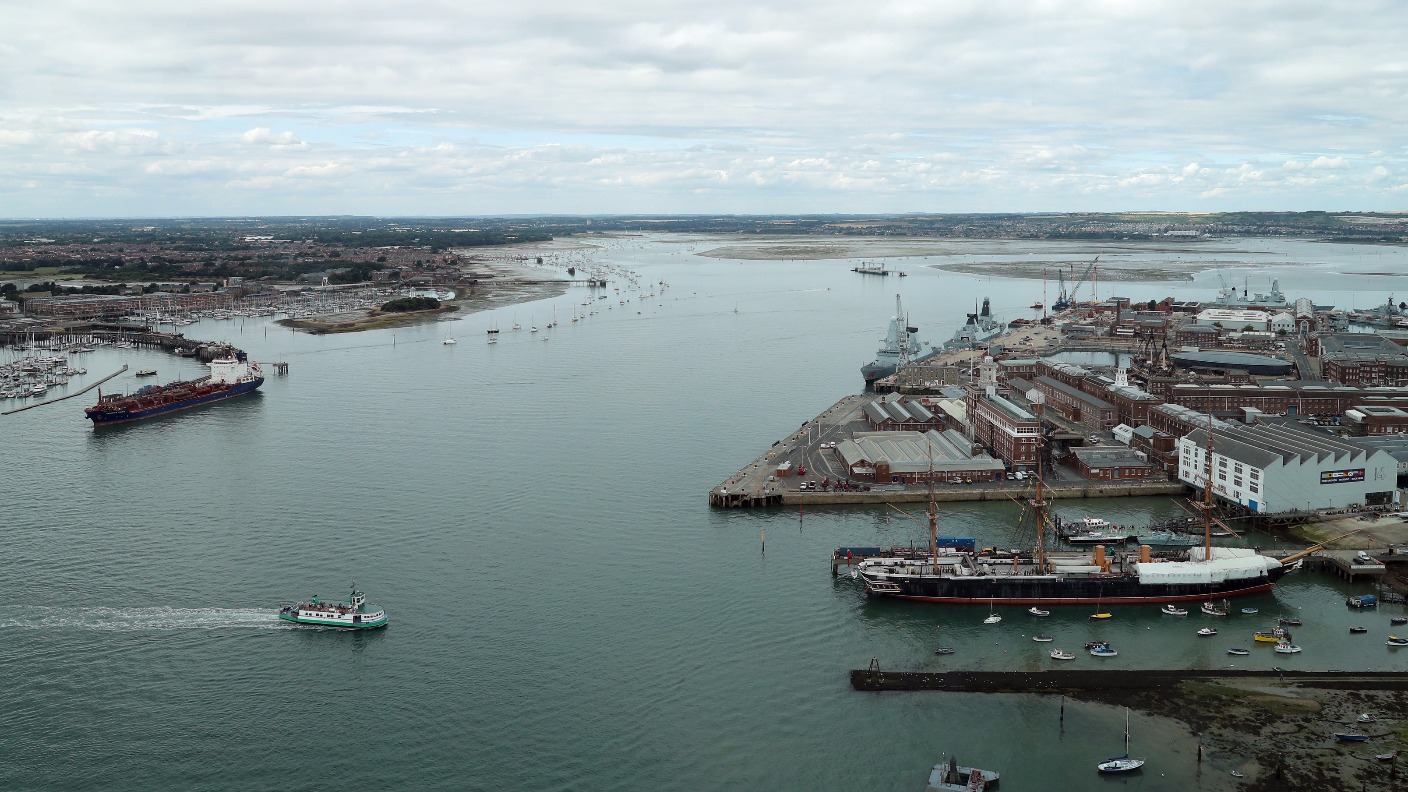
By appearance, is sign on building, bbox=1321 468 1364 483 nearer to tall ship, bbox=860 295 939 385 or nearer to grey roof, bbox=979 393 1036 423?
grey roof, bbox=979 393 1036 423

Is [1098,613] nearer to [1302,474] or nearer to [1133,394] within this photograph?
[1302,474]

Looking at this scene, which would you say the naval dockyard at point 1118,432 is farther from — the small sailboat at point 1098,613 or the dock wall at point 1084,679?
the dock wall at point 1084,679

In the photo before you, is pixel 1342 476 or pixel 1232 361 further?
pixel 1232 361

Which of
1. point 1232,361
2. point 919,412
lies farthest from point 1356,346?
point 919,412

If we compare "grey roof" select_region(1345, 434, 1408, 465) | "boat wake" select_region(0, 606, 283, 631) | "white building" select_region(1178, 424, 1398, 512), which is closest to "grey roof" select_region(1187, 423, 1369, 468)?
"white building" select_region(1178, 424, 1398, 512)

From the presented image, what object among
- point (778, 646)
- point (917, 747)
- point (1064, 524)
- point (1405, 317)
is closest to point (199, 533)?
point (778, 646)

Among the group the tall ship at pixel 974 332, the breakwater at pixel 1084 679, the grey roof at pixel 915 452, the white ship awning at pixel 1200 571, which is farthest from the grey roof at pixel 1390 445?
the tall ship at pixel 974 332
